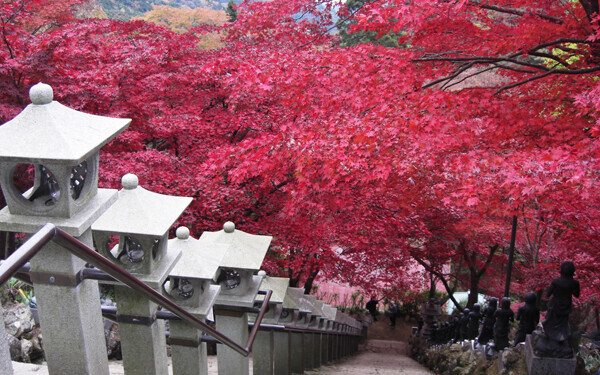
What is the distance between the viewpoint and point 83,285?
2.13 metres

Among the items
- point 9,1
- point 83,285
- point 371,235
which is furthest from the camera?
point 371,235

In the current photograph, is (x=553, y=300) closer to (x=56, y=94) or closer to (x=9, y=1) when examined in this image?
(x=56, y=94)

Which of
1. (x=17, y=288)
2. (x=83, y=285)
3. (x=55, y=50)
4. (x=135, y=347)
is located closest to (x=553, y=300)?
(x=135, y=347)

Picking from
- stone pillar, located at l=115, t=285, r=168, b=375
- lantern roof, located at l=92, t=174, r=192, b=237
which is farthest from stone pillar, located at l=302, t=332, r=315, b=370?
lantern roof, located at l=92, t=174, r=192, b=237

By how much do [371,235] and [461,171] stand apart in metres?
3.69

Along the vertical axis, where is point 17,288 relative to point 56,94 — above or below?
below

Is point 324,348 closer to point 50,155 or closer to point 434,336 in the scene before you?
point 434,336

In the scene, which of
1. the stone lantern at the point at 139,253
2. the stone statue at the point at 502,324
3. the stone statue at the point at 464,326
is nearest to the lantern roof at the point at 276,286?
the stone lantern at the point at 139,253

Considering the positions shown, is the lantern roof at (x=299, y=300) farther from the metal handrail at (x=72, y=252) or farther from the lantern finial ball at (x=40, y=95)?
the lantern finial ball at (x=40, y=95)

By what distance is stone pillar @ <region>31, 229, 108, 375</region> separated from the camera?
6.71 feet

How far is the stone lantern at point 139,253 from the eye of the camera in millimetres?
2398

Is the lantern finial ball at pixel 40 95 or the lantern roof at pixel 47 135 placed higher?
the lantern finial ball at pixel 40 95

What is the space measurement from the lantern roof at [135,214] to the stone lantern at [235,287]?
1090 millimetres

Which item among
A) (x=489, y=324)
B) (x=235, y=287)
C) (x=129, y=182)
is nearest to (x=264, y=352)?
(x=235, y=287)
